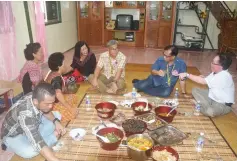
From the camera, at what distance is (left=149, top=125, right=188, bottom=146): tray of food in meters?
2.02

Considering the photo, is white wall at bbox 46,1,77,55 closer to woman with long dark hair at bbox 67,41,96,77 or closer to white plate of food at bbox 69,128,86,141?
woman with long dark hair at bbox 67,41,96,77

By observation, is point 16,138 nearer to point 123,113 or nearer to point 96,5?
point 123,113

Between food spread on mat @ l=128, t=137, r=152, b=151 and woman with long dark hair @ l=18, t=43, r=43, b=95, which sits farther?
woman with long dark hair @ l=18, t=43, r=43, b=95

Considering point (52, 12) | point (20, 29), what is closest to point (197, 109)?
point (20, 29)

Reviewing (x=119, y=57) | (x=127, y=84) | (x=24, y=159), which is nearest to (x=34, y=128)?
(x=24, y=159)

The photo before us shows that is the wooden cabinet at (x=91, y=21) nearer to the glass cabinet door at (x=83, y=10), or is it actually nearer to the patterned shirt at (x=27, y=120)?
the glass cabinet door at (x=83, y=10)

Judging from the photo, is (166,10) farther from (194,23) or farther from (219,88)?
(219,88)

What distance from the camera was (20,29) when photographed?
4.14 meters

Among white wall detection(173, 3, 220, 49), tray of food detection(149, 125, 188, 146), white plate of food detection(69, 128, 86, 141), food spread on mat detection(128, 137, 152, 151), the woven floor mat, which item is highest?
white wall detection(173, 3, 220, 49)

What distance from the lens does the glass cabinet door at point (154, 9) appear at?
6.99 m

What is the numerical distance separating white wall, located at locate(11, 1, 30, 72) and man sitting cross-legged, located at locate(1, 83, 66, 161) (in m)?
2.57

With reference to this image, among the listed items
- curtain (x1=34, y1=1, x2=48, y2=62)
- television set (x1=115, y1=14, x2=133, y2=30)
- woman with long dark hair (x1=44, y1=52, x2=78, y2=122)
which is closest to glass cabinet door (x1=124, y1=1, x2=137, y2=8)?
television set (x1=115, y1=14, x2=133, y2=30)

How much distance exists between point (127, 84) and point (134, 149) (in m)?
2.24

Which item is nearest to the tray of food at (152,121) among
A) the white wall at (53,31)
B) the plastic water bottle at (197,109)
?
the plastic water bottle at (197,109)
